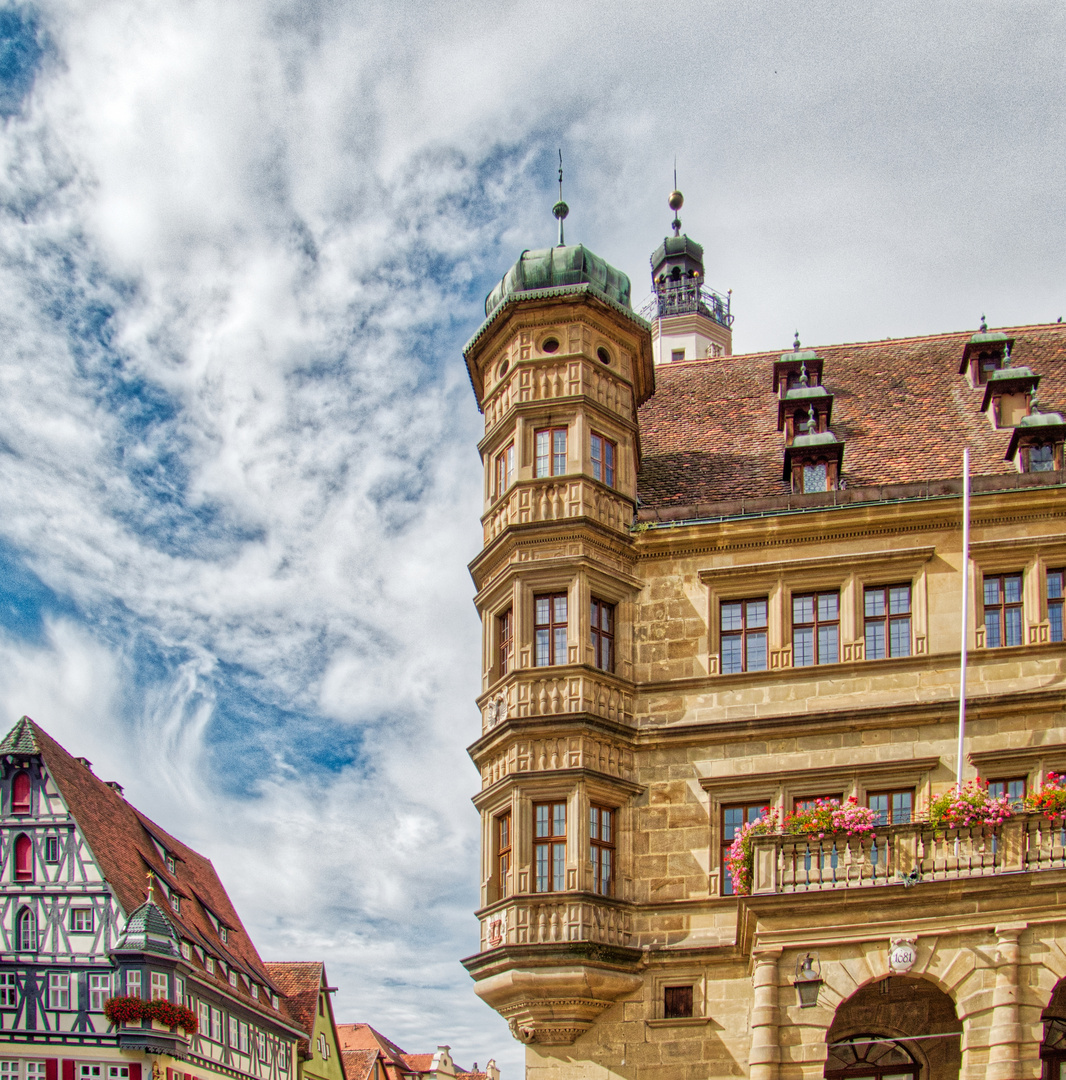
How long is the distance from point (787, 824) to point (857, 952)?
7.81 feet

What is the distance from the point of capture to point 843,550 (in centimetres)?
2555

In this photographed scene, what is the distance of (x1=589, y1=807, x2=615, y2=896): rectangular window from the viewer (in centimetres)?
2408

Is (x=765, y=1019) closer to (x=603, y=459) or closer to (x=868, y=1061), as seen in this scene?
(x=868, y=1061)

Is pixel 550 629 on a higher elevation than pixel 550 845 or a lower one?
higher

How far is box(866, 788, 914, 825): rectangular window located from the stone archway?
3.09 meters

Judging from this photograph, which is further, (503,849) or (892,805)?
(503,849)

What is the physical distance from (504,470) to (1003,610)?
→ 889cm

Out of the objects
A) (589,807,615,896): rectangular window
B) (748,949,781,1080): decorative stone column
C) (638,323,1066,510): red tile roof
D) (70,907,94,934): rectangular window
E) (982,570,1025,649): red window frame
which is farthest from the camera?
(70,907,94,934): rectangular window

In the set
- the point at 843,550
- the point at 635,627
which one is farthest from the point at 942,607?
the point at 635,627

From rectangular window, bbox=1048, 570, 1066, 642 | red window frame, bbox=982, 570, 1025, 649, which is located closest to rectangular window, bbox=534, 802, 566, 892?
red window frame, bbox=982, 570, 1025, 649

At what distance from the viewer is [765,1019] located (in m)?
19.0

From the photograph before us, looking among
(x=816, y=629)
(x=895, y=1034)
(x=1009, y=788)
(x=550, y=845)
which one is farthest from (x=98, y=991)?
(x=1009, y=788)

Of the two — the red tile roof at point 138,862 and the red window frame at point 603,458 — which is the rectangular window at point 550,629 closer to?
the red window frame at point 603,458

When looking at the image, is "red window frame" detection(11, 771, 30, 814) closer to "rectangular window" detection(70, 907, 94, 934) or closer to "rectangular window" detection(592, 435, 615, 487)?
"rectangular window" detection(70, 907, 94, 934)
